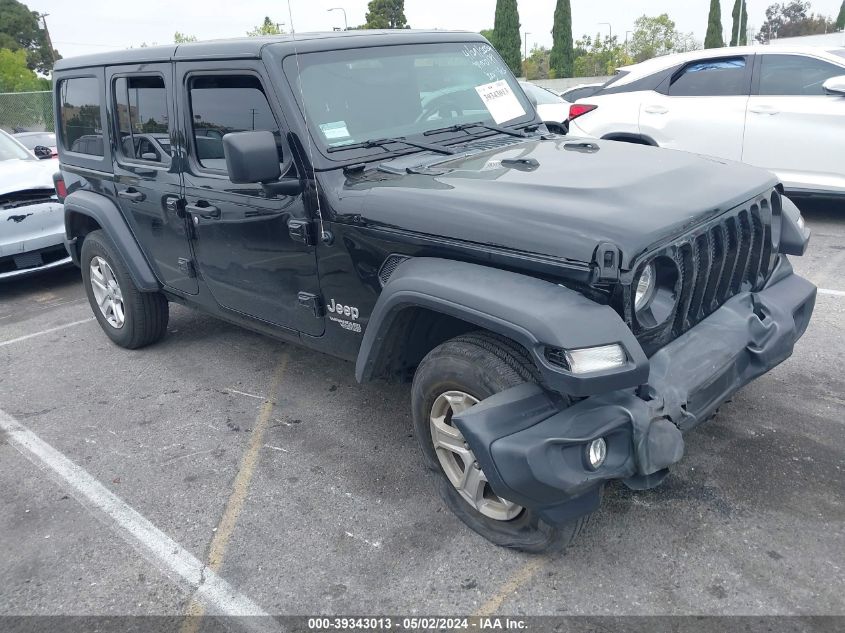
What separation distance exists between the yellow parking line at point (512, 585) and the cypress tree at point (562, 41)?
3335 centimetres

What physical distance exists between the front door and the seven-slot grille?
5.28 ft

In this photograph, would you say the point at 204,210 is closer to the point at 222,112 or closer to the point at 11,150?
the point at 222,112

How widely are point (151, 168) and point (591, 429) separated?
3126 millimetres

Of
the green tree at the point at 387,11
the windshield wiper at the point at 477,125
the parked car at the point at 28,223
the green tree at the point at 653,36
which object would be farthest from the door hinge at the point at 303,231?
the green tree at the point at 653,36

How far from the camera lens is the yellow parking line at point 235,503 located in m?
2.71

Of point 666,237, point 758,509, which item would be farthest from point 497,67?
point 758,509

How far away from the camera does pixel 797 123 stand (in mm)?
6789

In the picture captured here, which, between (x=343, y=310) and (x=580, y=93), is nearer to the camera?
(x=343, y=310)

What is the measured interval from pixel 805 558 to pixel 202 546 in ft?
7.82

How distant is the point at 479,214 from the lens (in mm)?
2732

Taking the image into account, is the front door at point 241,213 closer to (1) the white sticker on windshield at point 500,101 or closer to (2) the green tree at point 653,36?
(1) the white sticker on windshield at point 500,101

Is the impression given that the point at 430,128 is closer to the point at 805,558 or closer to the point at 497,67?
the point at 497,67

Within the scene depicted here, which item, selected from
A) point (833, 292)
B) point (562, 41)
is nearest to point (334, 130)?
point (833, 292)

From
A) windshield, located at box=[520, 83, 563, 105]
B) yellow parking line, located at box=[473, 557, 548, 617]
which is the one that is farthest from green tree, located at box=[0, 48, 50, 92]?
yellow parking line, located at box=[473, 557, 548, 617]
